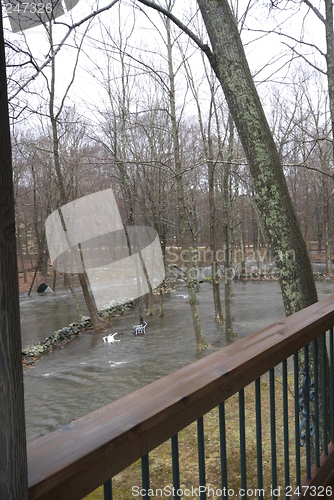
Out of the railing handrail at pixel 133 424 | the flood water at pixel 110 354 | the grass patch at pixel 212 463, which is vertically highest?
the railing handrail at pixel 133 424

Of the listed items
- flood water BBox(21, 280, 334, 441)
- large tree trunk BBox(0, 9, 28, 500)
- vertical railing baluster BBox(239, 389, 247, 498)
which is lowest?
flood water BBox(21, 280, 334, 441)

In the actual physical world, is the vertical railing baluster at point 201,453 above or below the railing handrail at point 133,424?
below

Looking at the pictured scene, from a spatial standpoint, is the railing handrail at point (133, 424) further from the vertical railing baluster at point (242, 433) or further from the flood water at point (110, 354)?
the flood water at point (110, 354)

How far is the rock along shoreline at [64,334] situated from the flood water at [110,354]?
302 millimetres

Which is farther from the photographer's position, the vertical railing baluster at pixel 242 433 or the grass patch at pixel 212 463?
the grass patch at pixel 212 463

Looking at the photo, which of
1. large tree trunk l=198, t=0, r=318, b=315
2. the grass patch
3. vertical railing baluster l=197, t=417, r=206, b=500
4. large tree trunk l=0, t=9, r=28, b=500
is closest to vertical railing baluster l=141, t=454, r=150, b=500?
vertical railing baluster l=197, t=417, r=206, b=500

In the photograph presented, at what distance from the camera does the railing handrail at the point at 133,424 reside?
2.00 feet

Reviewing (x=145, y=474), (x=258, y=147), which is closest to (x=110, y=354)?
(x=258, y=147)

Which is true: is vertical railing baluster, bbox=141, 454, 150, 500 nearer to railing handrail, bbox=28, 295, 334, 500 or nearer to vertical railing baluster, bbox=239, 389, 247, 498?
railing handrail, bbox=28, 295, 334, 500

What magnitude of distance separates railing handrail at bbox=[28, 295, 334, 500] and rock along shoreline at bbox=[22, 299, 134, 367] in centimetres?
918

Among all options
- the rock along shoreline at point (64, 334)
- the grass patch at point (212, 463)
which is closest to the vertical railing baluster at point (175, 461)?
the grass patch at point (212, 463)

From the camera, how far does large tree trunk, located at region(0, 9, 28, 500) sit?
0.50m

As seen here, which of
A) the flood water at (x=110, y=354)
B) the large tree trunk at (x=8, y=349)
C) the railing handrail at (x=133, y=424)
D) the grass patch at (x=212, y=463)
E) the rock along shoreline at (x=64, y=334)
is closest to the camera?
the large tree trunk at (x=8, y=349)

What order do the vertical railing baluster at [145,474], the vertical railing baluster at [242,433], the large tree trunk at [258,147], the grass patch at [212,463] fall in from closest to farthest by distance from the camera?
1. the vertical railing baluster at [145,474]
2. the vertical railing baluster at [242,433]
3. the large tree trunk at [258,147]
4. the grass patch at [212,463]
